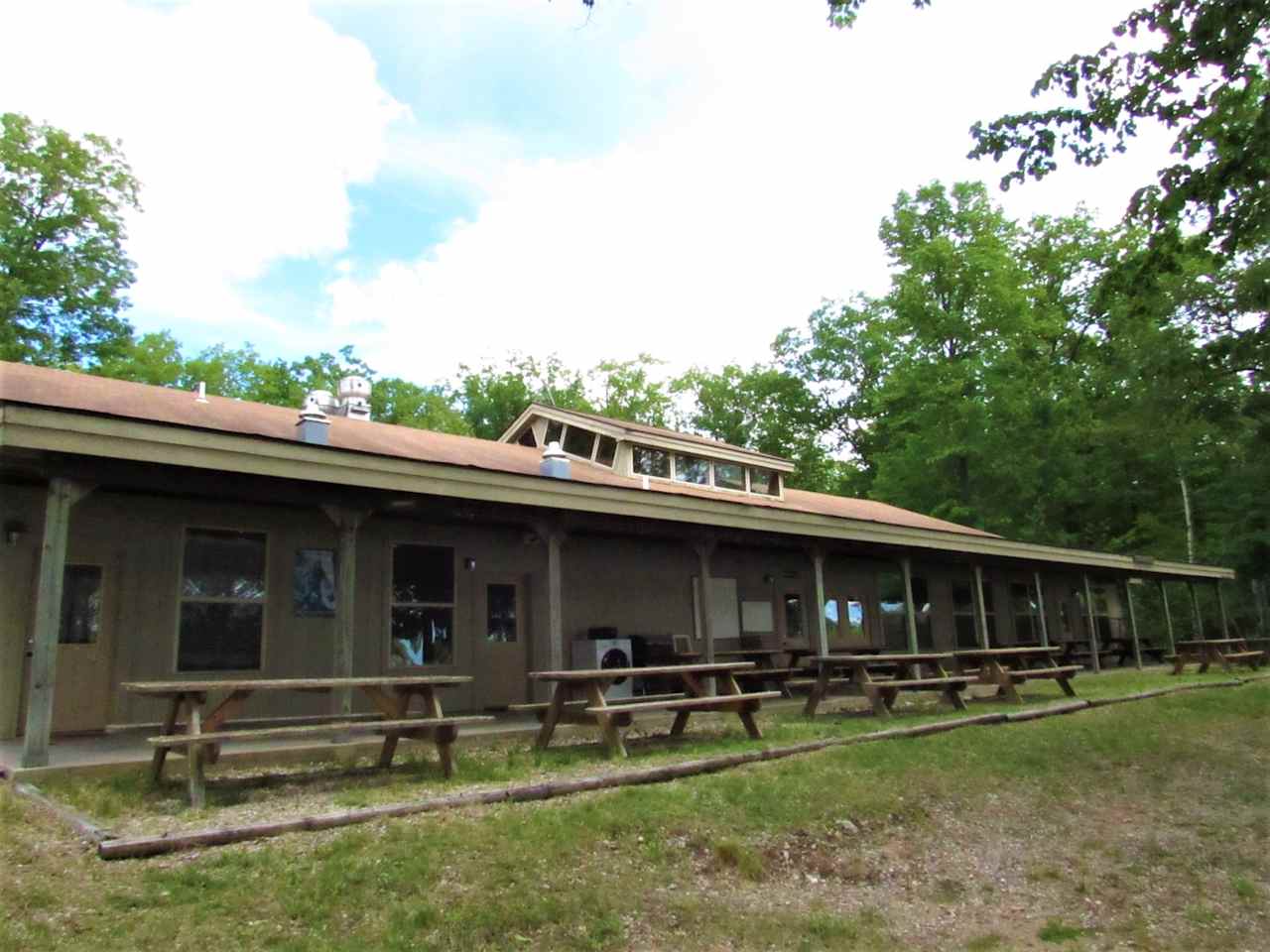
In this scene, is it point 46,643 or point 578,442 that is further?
point 578,442

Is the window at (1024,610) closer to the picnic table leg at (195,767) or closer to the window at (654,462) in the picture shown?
the window at (654,462)

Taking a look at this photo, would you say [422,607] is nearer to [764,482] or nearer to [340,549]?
[340,549]

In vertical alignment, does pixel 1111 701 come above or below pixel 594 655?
below

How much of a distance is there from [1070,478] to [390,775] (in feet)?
92.8

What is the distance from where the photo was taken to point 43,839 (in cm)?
456

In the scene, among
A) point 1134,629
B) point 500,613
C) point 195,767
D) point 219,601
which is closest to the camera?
point 195,767

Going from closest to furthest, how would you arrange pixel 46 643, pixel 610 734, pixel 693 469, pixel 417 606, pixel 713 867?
1. pixel 713 867
2. pixel 46 643
3. pixel 610 734
4. pixel 417 606
5. pixel 693 469

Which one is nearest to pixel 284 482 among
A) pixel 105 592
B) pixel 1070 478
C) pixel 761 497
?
pixel 105 592

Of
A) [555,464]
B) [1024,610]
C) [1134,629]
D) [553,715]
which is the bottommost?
[553,715]

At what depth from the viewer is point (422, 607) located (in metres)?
10.6

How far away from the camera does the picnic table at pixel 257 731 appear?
17.9 ft

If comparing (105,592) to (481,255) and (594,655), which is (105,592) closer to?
(594,655)

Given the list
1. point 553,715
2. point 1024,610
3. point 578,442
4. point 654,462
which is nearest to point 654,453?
point 654,462

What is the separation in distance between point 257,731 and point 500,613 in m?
5.52
